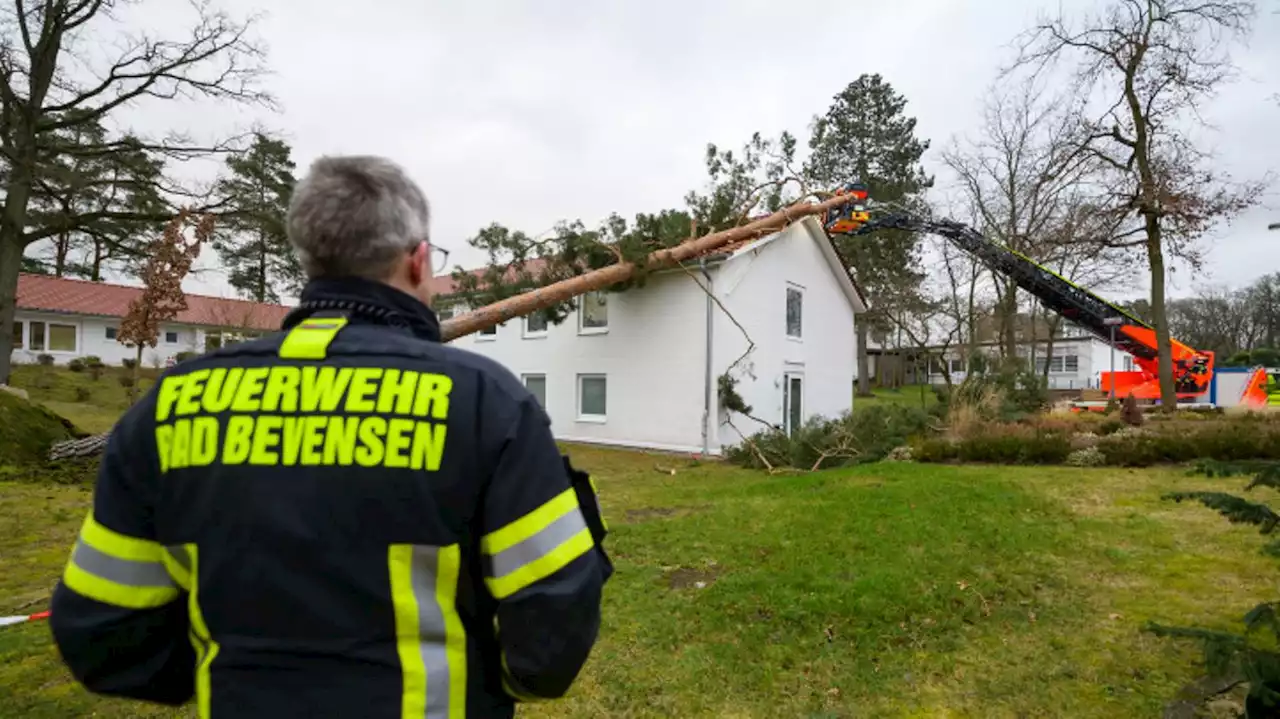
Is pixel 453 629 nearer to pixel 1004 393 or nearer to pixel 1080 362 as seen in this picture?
pixel 1004 393

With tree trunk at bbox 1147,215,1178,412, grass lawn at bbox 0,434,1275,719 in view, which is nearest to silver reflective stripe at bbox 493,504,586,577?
grass lawn at bbox 0,434,1275,719

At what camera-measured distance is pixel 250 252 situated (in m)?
32.5

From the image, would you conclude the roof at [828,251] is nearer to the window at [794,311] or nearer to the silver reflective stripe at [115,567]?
the window at [794,311]

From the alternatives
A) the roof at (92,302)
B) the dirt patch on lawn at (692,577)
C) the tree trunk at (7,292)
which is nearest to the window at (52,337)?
the roof at (92,302)

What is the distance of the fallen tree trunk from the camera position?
9.92m

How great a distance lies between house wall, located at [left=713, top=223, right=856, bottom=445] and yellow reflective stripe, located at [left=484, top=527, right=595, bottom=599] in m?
13.0

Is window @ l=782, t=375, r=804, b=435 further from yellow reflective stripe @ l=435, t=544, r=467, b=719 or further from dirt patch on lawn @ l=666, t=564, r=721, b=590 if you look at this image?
yellow reflective stripe @ l=435, t=544, r=467, b=719

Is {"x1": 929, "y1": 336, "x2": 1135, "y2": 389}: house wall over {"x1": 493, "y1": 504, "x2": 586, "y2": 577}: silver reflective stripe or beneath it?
over

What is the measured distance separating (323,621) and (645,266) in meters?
13.2

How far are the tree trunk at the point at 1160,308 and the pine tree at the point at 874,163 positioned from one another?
44.3ft

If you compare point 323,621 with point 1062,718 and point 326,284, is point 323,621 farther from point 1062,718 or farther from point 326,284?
point 1062,718

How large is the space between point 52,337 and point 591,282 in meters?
35.2

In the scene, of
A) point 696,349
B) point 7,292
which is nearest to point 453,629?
point 696,349

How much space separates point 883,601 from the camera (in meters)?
4.55
